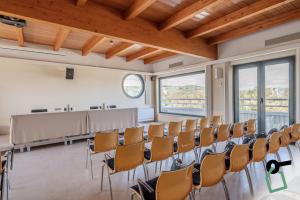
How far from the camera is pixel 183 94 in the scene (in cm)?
805

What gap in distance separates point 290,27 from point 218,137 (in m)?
3.31

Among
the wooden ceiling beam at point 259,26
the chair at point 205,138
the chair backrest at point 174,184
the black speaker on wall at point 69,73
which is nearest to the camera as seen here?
the chair backrest at point 174,184

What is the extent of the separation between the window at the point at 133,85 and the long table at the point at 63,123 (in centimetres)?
264

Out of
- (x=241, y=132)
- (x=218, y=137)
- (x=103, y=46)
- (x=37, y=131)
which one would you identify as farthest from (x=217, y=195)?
(x=103, y=46)

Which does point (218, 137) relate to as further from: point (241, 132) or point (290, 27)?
point (290, 27)

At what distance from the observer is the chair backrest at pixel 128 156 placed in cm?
224

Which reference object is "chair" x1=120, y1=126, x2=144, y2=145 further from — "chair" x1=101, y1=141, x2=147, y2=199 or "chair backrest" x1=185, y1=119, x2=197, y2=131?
"chair backrest" x1=185, y1=119, x2=197, y2=131

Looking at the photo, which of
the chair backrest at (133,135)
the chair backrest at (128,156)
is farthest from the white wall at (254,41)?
the chair backrest at (128,156)

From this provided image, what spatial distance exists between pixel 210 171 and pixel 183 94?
6.33 meters

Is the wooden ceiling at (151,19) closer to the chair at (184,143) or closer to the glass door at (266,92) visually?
the glass door at (266,92)

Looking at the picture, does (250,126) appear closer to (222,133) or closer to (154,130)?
(222,133)

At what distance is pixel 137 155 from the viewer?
2396 millimetres

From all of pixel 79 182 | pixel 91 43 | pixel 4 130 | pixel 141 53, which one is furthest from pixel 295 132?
pixel 4 130

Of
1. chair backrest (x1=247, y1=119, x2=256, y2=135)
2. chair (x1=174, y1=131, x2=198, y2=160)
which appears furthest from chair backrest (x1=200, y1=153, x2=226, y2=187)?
chair backrest (x1=247, y1=119, x2=256, y2=135)
